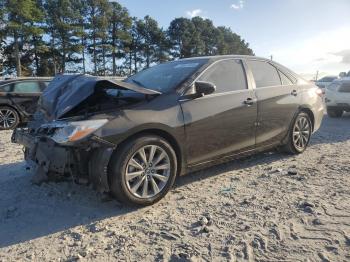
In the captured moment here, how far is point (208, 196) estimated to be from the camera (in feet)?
15.0

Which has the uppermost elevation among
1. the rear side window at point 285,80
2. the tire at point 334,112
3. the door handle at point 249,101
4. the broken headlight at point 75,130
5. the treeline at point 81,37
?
the treeline at point 81,37

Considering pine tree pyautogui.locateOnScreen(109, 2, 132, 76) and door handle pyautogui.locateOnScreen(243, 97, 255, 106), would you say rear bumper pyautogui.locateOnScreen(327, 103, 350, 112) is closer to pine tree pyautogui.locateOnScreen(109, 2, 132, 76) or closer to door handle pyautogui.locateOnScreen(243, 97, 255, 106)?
door handle pyautogui.locateOnScreen(243, 97, 255, 106)

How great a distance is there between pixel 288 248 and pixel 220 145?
1893 mm

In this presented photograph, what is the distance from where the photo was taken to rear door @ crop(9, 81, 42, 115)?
35.3ft

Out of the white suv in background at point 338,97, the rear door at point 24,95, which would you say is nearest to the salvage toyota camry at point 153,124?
the rear door at point 24,95

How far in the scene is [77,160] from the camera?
3.98 m

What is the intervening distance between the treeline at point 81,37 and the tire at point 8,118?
23.2 meters

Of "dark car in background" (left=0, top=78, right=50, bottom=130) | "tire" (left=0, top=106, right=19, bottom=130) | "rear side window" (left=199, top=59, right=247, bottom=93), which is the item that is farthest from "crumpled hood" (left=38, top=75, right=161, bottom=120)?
"tire" (left=0, top=106, right=19, bottom=130)

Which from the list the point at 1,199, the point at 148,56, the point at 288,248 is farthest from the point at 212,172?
the point at 148,56

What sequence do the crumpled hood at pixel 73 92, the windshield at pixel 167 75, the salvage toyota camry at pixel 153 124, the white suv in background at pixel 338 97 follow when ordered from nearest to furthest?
the salvage toyota camry at pixel 153 124
the crumpled hood at pixel 73 92
the windshield at pixel 167 75
the white suv in background at pixel 338 97

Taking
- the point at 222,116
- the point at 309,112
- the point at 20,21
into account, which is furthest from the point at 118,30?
the point at 222,116

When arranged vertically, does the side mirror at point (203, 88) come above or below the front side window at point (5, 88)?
below

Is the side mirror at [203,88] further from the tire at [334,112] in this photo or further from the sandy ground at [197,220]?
the tire at [334,112]

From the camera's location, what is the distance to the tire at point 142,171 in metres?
4.02
